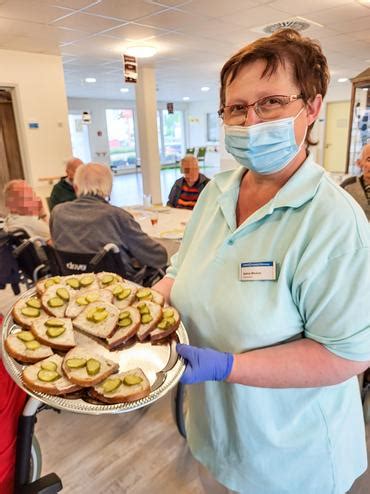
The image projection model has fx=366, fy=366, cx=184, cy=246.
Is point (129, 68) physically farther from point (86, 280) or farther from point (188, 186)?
point (86, 280)

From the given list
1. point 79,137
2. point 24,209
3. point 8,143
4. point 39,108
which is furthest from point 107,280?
point 79,137

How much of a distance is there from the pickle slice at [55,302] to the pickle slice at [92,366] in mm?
Result: 279

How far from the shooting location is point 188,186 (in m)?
4.21

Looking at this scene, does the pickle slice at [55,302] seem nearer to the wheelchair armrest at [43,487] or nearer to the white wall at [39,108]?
the wheelchair armrest at [43,487]

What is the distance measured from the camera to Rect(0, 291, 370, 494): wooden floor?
167 centimetres

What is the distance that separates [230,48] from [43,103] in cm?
305

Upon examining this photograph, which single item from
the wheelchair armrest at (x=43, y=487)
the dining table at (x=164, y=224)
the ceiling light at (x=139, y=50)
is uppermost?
the ceiling light at (x=139, y=50)

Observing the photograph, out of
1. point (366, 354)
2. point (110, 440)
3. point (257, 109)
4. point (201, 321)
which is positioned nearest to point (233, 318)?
point (201, 321)

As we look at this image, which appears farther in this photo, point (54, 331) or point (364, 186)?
point (364, 186)

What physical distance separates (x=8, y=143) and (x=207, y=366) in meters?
6.37

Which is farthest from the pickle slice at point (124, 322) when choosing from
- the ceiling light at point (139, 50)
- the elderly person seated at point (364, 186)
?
the ceiling light at point (139, 50)

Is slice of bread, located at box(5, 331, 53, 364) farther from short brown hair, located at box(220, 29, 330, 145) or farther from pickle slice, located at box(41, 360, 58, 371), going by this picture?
short brown hair, located at box(220, 29, 330, 145)

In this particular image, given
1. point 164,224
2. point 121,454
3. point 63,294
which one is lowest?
point 121,454

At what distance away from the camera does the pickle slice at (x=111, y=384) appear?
785 mm
